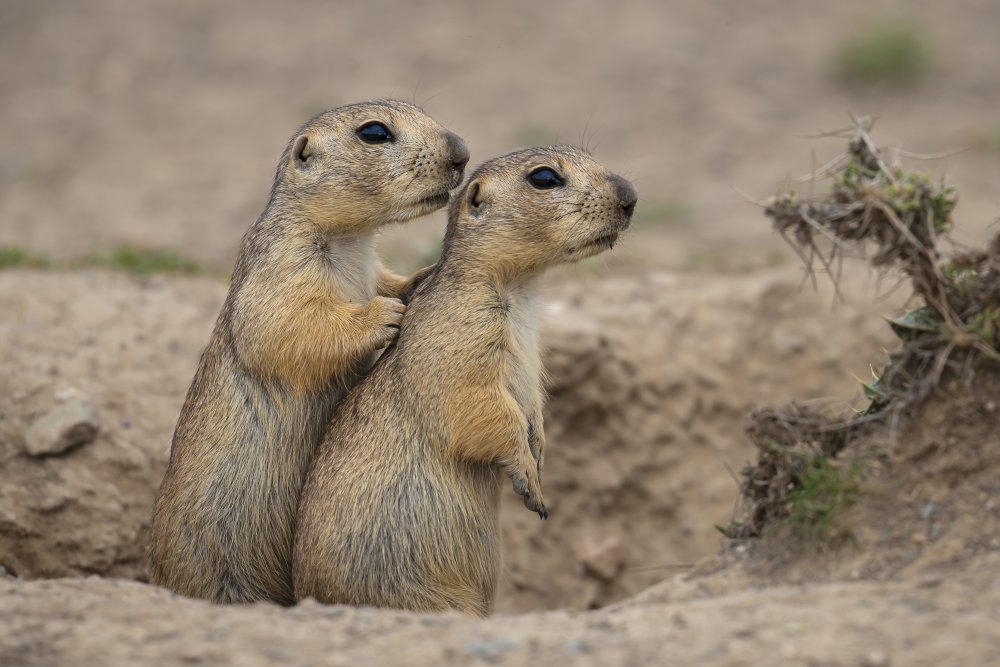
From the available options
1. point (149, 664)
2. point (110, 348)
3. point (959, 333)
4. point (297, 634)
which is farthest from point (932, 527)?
point (110, 348)

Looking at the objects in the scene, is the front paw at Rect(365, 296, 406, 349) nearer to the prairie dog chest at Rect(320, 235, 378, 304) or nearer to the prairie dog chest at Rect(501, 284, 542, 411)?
the prairie dog chest at Rect(320, 235, 378, 304)

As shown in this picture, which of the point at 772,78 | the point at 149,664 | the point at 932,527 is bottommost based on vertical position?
the point at 149,664

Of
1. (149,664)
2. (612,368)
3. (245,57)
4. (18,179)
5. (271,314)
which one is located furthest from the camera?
(245,57)

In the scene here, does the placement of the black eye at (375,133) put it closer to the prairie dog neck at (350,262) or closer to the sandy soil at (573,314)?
the prairie dog neck at (350,262)

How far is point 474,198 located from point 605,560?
3.37m

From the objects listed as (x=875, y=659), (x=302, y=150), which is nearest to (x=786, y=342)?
(x=302, y=150)

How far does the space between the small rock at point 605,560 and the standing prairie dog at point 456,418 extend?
2.48 m

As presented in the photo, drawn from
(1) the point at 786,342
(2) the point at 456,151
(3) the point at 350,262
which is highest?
(2) the point at 456,151

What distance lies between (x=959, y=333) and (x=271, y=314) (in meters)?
3.15

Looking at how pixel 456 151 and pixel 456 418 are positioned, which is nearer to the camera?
pixel 456 418

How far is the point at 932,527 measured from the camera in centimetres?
440

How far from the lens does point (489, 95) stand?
14.5 m

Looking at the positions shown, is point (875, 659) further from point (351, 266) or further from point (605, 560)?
point (605, 560)

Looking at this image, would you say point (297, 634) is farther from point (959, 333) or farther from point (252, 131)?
point (252, 131)
